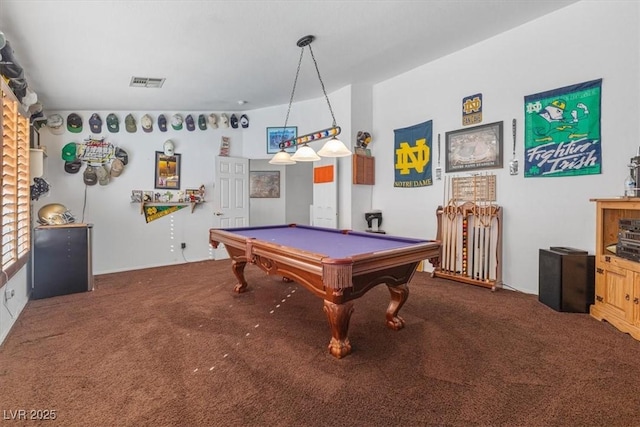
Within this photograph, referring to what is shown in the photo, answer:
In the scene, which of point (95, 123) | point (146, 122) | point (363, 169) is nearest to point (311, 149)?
point (363, 169)

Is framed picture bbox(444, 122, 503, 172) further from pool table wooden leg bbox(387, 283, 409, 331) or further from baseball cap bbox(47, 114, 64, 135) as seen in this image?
baseball cap bbox(47, 114, 64, 135)

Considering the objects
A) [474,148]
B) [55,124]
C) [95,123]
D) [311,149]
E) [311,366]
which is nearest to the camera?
[311,366]

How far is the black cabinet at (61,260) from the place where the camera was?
12.0 ft

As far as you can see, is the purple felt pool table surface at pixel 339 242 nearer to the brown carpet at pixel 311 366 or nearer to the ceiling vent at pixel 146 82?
the brown carpet at pixel 311 366

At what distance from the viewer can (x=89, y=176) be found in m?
4.91

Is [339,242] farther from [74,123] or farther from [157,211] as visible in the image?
[74,123]

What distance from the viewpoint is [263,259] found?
2828 millimetres

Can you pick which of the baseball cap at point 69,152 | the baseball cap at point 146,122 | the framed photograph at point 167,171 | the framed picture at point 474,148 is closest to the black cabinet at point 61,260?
the baseball cap at point 69,152

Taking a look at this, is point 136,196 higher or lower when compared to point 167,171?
lower

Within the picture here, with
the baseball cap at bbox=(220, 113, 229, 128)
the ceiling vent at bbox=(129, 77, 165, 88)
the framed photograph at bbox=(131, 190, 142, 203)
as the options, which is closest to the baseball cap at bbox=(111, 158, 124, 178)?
the framed photograph at bbox=(131, 190, 142, 203)

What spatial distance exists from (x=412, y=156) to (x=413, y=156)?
2 cm

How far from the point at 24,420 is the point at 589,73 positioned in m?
5.16

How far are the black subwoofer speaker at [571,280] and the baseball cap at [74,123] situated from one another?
22.0 feet

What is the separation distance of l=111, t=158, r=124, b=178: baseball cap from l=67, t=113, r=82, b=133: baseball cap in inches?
27.6
